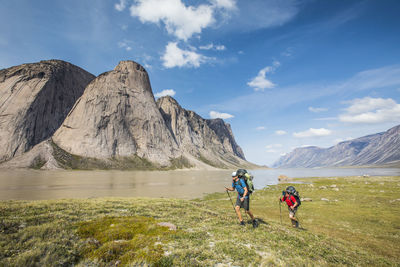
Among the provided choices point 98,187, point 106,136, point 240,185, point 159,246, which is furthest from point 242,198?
point 106,136

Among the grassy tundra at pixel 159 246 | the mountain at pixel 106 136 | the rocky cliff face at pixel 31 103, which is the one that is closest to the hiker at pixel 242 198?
the grassy tundra at pixel 159 246

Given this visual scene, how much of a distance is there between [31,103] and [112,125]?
61.2 m

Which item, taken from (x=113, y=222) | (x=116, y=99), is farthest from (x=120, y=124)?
(x=113, y=222)

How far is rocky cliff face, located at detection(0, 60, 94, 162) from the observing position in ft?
456

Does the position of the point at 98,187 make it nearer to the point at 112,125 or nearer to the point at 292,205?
the point at 292,205

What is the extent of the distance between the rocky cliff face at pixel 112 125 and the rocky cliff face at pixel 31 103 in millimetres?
16972

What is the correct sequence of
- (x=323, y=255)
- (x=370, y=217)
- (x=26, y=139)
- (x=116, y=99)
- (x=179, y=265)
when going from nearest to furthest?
(x=179, y=265) < (x=323, y=255) < (x=370, y=217) < (x=26, y=139) < (x=116, y=99)

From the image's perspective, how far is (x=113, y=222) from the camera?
35.1 ft

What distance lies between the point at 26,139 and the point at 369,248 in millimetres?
192326

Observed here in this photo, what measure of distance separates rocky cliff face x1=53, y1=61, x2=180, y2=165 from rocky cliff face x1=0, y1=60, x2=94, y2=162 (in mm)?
Answer: 16972

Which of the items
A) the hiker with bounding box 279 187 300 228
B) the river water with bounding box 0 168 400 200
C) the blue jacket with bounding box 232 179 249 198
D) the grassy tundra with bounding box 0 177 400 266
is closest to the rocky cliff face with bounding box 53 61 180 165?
the river water with bounding box 0 168 400 200

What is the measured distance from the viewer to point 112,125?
170625 mm

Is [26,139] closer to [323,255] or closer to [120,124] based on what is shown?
[120,124]

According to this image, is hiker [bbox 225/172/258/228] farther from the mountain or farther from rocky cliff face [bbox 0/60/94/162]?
rocky cliff face [bbox 0/60/94/162]
